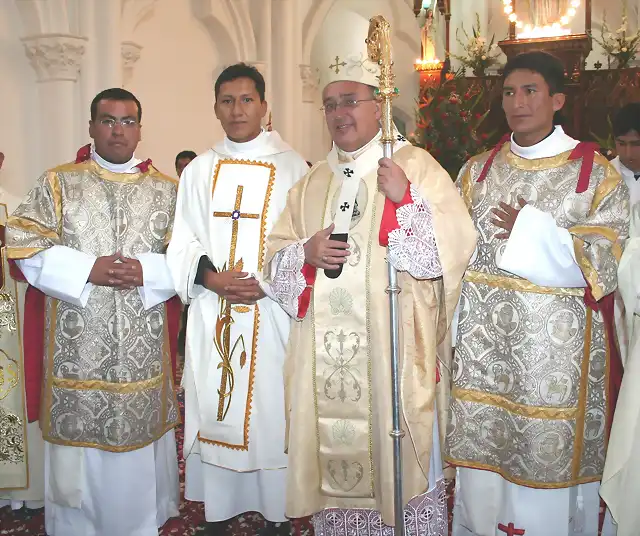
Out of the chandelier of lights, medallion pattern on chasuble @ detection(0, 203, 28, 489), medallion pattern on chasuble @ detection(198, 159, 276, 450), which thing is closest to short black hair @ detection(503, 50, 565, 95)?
medallion pattern on chasuble @ detection(198, 159, 276, 450)

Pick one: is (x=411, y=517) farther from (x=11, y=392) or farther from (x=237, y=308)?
(x=11, y=392)

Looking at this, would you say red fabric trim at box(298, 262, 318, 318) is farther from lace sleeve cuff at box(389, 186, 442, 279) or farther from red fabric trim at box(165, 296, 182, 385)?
red fabric trim at box(165, 296, 182, 385)

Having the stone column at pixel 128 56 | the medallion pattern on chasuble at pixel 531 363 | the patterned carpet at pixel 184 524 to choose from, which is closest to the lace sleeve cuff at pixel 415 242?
the medallion pattern on chasuble at pixel 531 363

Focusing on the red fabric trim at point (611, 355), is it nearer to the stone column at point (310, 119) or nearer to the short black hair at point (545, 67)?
the short black hair at point (545, 67)

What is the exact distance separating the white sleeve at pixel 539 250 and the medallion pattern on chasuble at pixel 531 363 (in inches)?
5.1

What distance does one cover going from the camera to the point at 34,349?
4234 millimetres

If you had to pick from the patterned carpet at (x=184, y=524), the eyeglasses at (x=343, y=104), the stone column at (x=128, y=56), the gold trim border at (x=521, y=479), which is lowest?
the patterned carpet at (x=184, y=524)

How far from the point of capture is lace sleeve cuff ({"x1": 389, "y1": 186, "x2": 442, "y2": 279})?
3182mm

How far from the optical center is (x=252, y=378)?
13.3 ft

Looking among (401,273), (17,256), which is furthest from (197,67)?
(401,273)

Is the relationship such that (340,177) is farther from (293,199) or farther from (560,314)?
(560,314)

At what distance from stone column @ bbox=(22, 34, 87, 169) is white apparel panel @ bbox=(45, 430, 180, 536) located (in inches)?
193

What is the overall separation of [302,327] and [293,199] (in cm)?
65

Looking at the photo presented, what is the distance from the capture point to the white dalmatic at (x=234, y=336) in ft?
13.3
